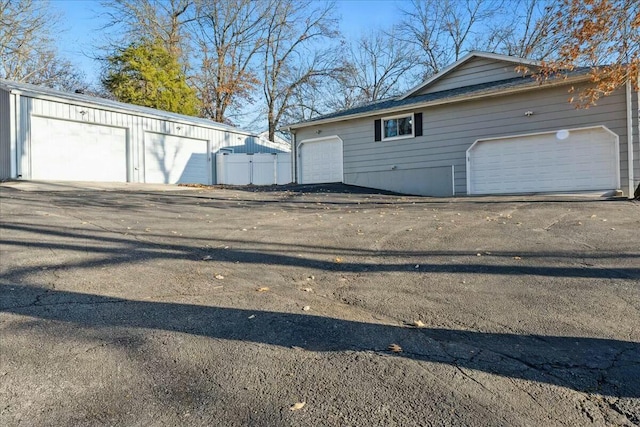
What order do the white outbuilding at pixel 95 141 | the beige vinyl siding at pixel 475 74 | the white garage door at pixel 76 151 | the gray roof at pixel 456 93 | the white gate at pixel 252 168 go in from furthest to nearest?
the white gate at pixel 252 168 → the beige vinyl siding at pixel 475 74 → the white garage door at pixel 76 151 → the white outbuilding at pixel 95 141 → the gray roof at pixel 456 93

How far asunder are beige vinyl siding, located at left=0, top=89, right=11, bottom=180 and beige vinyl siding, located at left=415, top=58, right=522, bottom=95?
45.3 ft

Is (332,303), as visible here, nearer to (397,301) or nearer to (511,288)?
(397,301)

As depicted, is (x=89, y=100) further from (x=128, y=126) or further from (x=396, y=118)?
(x=396, y=118)

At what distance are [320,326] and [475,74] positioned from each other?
14.1 meters

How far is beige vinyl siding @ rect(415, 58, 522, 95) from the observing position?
14.2m

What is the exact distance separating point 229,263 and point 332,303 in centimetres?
173

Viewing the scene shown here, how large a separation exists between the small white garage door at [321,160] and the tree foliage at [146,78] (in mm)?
12142

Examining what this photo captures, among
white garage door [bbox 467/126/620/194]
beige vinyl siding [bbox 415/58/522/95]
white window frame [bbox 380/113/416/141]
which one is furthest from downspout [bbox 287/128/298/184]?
white garage door [bbox 467/126/620/194]

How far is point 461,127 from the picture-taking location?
13.9m

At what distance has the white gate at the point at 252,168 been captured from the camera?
20.5 m

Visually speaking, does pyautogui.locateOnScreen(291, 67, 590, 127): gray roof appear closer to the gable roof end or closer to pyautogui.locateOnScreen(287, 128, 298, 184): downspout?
the gable roof end

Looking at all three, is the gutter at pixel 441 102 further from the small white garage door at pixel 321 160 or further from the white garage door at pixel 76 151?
the white garage door at pixel 76 151

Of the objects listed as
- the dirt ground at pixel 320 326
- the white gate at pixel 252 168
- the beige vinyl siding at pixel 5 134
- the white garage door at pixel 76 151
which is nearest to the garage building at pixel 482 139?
the white gate at pixel 252 168

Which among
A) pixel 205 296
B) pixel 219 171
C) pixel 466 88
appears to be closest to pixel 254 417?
pixel 205 296
